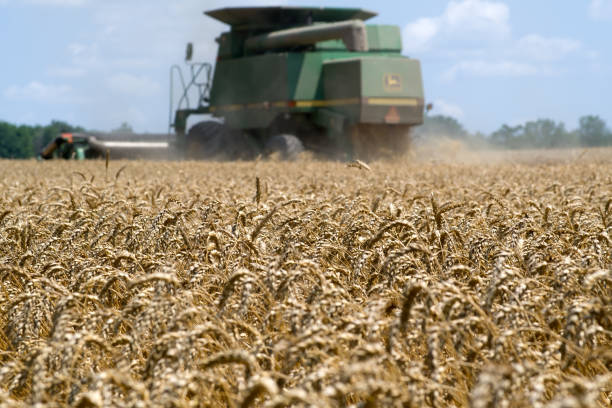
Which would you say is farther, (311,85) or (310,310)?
(311,85)

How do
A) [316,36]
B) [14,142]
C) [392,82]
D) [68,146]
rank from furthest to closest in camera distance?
[14,142] < [68,146] < [392,82] < [316,36]

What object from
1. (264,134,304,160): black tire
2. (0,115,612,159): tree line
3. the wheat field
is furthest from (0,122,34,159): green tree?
the wheat field

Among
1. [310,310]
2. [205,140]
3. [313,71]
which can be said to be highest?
[313,71]

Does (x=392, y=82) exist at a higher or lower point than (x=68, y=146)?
higher

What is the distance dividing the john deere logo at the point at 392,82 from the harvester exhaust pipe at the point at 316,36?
893 millimetres

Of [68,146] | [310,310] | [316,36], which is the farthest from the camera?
[68,146]

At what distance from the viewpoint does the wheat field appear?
161cm

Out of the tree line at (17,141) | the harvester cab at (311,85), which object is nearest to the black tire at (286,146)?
the harvester cab at (311,85)

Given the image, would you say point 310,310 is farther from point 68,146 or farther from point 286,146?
point 68,146

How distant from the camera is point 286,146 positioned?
1530 centimetres

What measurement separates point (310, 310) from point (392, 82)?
45.3 ft

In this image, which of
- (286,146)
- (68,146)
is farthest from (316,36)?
(68,146)

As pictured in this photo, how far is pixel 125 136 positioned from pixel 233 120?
5591 millimetres

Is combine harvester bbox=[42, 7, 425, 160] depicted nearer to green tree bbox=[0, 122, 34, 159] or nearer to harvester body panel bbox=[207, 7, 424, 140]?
harvester body panel bbox=[207, 7, 424, 140]
